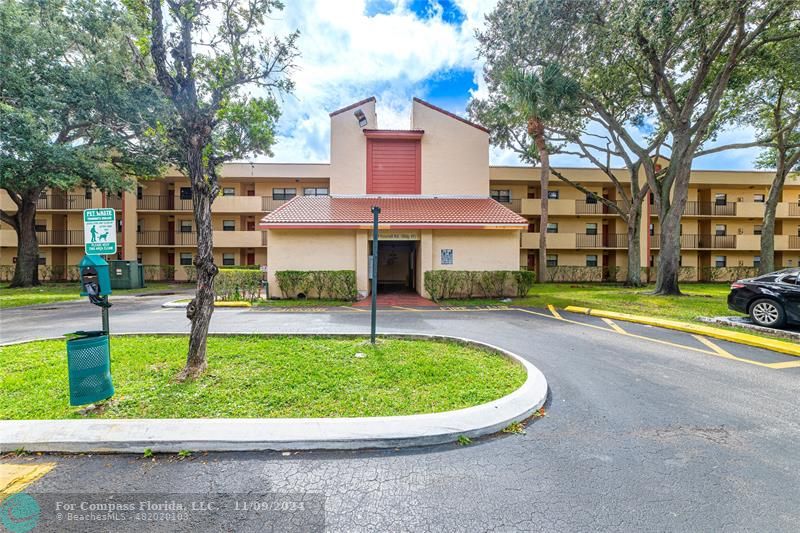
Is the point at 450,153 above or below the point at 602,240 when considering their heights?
above

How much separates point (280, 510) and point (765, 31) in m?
20.6

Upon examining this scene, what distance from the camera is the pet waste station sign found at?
4.63m

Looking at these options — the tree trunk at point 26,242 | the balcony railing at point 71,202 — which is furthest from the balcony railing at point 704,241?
the tree trunk at point 26,242

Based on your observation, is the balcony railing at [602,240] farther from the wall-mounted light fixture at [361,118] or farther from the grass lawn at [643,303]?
the wall-mounted light fixture at [361,118]

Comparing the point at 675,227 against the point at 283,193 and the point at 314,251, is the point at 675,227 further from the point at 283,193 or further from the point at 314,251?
the point at 283,193

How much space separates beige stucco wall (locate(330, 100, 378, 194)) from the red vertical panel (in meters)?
0.35

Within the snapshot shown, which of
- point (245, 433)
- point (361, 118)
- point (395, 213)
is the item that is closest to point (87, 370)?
point (245, 433)

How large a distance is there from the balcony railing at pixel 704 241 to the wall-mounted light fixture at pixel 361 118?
23264 millimetres

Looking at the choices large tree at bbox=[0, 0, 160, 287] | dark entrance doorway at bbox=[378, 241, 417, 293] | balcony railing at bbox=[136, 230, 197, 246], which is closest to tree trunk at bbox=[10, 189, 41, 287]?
large tree at bbox=[0, 0, 160, 287]

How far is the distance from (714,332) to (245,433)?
9806mm

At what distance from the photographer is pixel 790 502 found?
7.86 feet

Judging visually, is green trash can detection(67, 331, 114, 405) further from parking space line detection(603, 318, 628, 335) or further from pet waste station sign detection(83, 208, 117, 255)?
parking space line detection(603, 318, 628, 335)

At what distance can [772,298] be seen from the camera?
296 inches

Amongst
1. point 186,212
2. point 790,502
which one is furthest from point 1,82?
point 790,502
